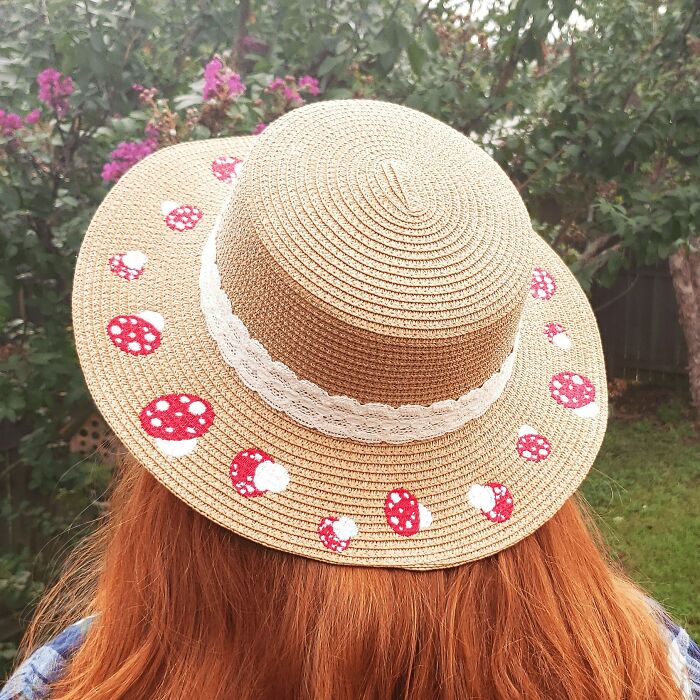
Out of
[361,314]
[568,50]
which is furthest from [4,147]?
[568,50]

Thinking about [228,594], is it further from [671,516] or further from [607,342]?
[607,342]

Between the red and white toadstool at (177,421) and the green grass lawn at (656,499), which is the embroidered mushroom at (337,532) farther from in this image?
the green grass lawn at (656,499)

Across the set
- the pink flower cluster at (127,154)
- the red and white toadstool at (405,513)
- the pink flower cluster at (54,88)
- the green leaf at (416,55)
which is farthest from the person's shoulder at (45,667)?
the green leaf at (416,55)

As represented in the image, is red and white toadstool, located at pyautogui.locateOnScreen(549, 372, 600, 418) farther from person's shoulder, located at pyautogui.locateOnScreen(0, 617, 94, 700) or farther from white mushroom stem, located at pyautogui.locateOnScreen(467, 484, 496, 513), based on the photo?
person's shoulder, located at pyautogui.locateOnScreen(0, 617, 94, 700)

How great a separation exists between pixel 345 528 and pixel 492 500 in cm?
22

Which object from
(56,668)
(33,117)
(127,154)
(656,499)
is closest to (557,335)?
(56,668)

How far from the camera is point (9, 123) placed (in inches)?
77.3

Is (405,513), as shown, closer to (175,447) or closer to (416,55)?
(175,447)

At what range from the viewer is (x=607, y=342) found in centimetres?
757

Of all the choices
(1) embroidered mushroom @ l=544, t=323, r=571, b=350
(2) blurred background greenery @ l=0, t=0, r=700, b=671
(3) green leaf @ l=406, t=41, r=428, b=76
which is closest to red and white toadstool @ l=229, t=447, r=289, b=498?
(1) embroidered mushroom @ l=544, t=323, r=571, b=350

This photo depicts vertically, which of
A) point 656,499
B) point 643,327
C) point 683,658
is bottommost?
point 643,327

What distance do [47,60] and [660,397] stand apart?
631 cm

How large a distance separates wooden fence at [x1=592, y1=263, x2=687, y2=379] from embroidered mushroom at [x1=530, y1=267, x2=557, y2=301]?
6.07 metres

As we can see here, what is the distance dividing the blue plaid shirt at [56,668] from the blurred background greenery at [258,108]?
810 mm
